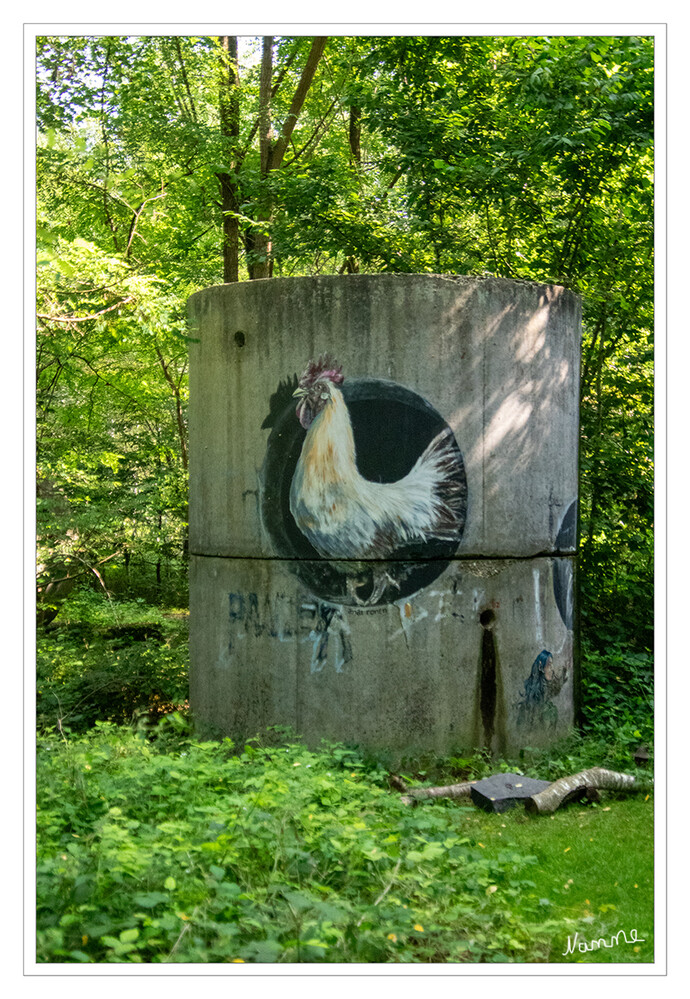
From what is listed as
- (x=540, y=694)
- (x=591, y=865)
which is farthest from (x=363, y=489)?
(x=591, y=865)

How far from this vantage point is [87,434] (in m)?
11.4

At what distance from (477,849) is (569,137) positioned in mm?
6726

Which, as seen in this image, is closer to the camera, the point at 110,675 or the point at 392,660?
the point at 392,660

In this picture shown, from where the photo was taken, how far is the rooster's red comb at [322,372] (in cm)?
684

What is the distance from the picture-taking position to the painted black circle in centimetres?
675

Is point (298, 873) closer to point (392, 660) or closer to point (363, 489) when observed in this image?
point (392, 660)

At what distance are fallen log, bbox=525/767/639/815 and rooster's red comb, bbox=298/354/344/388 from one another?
333 cm

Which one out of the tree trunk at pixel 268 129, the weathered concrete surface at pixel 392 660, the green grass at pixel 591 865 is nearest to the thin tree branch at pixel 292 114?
the tree trunk at pixel 268 129

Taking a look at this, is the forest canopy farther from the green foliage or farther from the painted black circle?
the painted black circle

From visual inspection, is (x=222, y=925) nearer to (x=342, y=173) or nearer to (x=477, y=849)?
(x=477, y=849)

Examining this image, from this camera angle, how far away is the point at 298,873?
4.11 meters

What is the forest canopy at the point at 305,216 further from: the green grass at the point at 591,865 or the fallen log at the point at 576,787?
the green grass at the point at 591,865

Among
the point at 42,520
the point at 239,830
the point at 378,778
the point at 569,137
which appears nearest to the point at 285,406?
the point at 378,778
